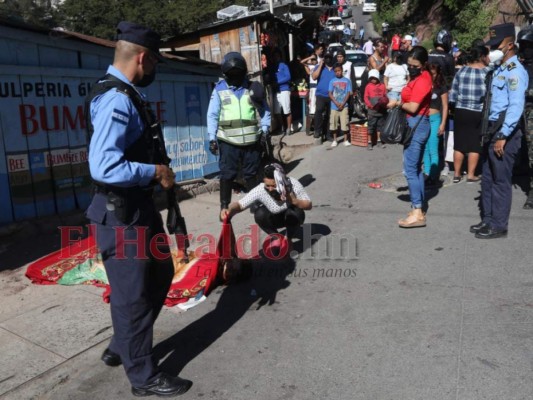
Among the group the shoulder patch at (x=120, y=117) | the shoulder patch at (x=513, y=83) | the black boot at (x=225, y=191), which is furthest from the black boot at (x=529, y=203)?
the shoulder patch at (x=120, y=117)

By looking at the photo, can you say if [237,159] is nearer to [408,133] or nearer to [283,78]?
[408,133]

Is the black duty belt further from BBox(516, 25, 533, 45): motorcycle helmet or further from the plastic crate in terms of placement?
the plastic crate

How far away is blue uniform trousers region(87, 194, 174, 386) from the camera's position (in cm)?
303

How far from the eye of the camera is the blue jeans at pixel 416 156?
588 centimetres

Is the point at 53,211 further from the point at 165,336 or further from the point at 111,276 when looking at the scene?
the point at 111,276

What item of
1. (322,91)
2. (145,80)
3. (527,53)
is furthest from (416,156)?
(322,91)

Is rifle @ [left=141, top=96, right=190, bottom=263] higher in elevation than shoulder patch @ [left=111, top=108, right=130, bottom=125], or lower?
lower

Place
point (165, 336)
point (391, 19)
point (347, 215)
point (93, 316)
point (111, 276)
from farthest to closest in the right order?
point (391, 19)
point (347, 215)
point (93, 316)
point (165, 336)
point (111, 276)

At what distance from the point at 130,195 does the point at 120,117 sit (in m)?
0.45

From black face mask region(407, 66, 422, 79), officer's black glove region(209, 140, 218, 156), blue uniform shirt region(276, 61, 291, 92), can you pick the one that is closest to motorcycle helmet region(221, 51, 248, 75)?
officer's black glove region(209, 140, 218, 156)

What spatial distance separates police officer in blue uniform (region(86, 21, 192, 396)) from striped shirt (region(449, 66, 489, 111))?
5256 millimetres

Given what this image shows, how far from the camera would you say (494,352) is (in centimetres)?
351

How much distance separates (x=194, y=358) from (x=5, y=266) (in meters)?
2.69

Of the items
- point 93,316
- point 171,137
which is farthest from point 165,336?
point 171,137
